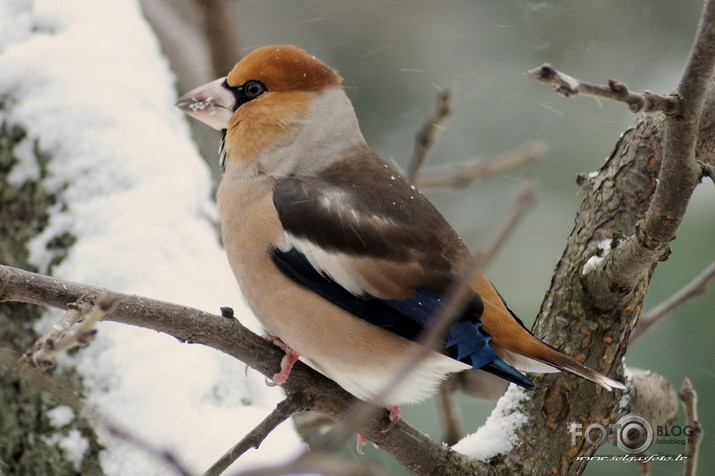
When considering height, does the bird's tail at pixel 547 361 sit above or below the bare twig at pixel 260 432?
above

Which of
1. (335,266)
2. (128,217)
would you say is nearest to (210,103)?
(128,217)

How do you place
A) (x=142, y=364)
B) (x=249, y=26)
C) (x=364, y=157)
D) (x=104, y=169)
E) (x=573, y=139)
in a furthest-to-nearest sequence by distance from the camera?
(x=249, y=26) → (x=573, y=139) → (x=104, y=169) → (x=364, y=157) → (x=142, y=364)

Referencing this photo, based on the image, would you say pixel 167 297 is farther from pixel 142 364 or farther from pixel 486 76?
pixel 486 76

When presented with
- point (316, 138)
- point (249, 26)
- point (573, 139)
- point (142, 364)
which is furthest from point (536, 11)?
point (142, 364)

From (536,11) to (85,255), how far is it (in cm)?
495

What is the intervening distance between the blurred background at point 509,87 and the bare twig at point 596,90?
352 cm

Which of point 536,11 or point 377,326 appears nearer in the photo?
point 377,326

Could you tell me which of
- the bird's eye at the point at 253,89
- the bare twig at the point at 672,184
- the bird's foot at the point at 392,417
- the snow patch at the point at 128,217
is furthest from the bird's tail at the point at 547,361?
the bird's eye at the point at 253,89

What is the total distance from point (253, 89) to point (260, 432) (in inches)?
71.2

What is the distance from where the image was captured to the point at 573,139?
6391mm

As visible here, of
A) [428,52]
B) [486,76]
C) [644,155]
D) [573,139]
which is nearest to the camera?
[644,155]

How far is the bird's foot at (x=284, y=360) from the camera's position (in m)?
2.60

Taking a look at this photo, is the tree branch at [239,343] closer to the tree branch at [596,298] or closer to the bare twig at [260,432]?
the bare twig at [260,432]

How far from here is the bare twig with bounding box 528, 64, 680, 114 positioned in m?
1.70
